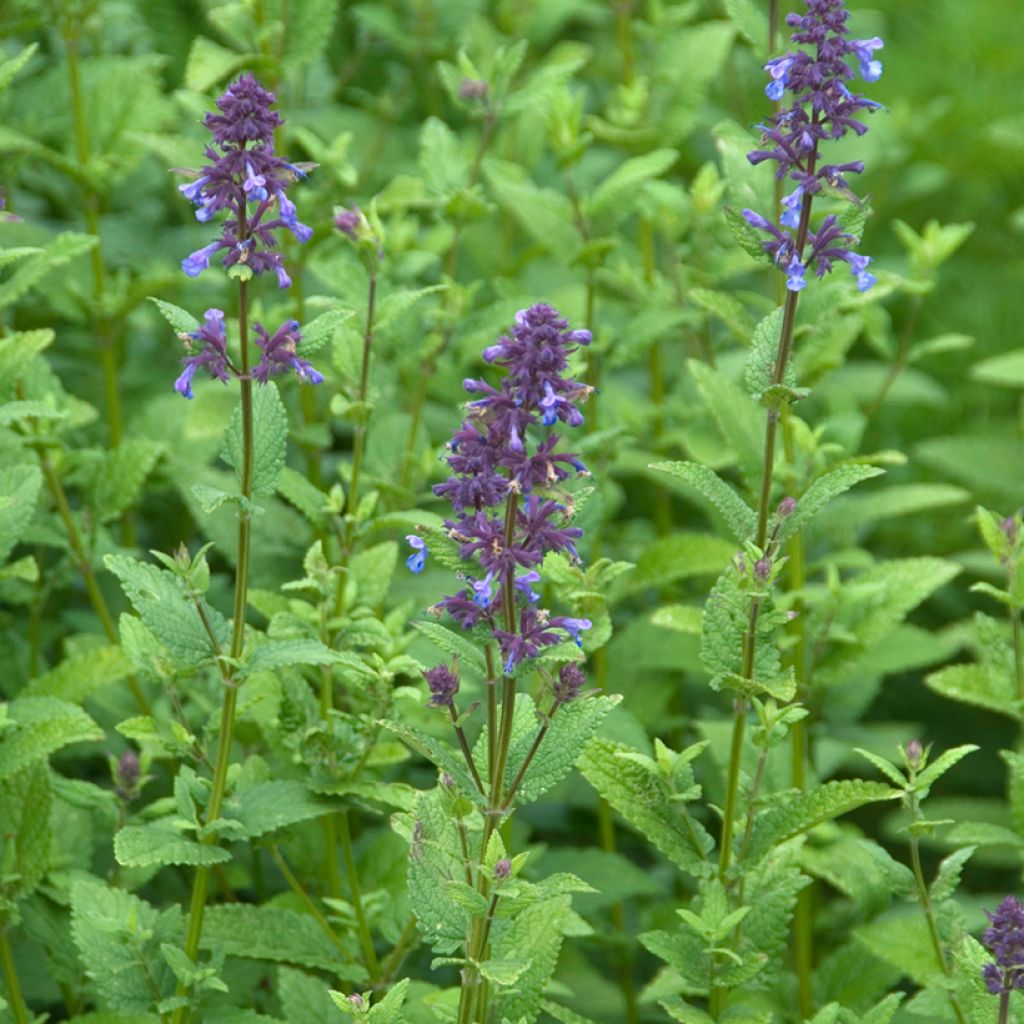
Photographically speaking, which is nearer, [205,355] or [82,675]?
[205,355]

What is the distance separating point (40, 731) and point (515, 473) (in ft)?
3.29

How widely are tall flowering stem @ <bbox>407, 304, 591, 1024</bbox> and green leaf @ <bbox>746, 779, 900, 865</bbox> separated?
0.44 meters

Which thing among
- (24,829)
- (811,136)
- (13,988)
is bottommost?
(13,988)

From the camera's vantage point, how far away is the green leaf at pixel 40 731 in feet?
7.62

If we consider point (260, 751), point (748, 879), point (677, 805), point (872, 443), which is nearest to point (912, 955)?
point (748, 879)

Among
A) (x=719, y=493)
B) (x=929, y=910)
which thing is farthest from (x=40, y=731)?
(x=929, y=910)

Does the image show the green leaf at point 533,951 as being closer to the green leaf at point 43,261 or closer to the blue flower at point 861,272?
the blue flower at point 861,272

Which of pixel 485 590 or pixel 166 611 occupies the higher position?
pixel 485 590

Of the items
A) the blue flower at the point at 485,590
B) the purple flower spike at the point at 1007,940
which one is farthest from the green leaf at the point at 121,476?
the purple flower spike at the point at 1007,940

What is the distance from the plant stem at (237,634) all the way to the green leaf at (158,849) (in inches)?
1.4

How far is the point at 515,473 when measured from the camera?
5.75 ft

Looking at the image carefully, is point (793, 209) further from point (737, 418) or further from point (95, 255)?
point (95, 255)

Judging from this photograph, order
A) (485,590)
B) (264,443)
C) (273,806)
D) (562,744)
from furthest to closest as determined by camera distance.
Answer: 1. (273,806)
2. (264,443)
3. (562,744)
4. (485,590)

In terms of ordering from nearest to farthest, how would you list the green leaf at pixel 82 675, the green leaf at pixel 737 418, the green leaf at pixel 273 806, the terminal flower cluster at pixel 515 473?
1. the terminal flower cluster at pixel 515 473
2. the green leaf at pixel 273 806
3. the green leaf at pixel 82 675
4. the green leaf at pixel 737 418
